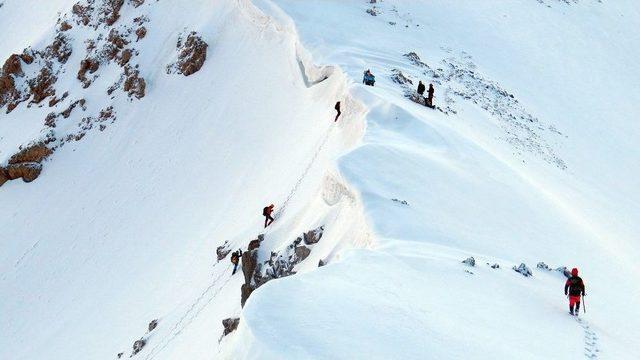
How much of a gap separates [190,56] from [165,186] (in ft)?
27.0

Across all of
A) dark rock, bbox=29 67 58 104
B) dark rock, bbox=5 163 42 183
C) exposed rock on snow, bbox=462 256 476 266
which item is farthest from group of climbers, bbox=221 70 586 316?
dark rock, bbox=29 67 58 104

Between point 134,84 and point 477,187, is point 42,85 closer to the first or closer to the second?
point 134,84

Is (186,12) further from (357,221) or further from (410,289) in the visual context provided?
(410,289)

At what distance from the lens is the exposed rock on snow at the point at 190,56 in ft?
115

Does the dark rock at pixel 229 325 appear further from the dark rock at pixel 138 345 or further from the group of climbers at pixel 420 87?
the group of climbers at pixel 420 87

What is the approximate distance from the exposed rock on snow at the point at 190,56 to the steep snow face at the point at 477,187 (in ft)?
14.7

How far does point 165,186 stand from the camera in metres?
30.3

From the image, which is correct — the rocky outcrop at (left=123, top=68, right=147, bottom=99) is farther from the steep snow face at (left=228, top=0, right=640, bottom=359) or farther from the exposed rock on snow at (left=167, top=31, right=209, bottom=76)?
the steep snow face at (left=228, top=0, right=640, bottom=359)

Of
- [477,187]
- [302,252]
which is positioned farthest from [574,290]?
[302,252]

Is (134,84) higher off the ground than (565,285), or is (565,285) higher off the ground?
(565,285)

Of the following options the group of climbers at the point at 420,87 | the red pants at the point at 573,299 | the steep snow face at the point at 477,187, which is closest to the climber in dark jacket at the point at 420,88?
the group of climbers at the point at 420,87

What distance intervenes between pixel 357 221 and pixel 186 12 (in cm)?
2621

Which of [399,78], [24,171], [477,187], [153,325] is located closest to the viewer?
[477,187]

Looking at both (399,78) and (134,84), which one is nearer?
(399,78)
